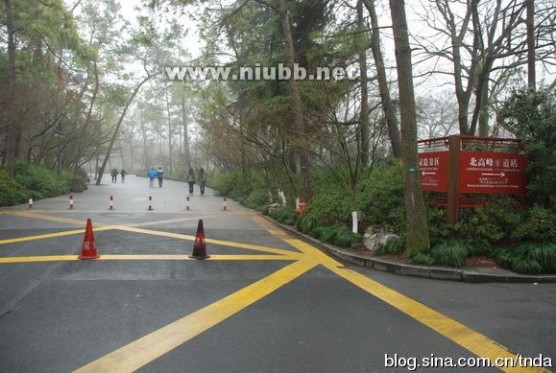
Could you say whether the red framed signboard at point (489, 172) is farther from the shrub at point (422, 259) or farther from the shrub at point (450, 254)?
the shrub at point (422, 259)

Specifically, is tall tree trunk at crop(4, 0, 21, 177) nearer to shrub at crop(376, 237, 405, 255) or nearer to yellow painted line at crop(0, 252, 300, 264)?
yellow painted line at crop(0, 252, 300, 264)

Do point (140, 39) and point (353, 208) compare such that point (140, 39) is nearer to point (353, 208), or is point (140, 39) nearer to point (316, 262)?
point (353, 208)

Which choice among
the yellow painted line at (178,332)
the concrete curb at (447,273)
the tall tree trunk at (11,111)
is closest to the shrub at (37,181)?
the tall tree trunk at (11,111)

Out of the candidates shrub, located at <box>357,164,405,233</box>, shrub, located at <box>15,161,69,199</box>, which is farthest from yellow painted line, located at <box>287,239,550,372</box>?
shrub, located at <box>15,161,69,199</box>

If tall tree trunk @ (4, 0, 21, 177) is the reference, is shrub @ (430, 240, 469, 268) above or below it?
below

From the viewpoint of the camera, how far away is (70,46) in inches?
915

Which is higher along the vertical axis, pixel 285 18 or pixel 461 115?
pixel 285 18

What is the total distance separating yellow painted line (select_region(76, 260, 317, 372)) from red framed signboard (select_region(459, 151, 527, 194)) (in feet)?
14.6

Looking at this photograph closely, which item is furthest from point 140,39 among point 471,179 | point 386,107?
point 471,179

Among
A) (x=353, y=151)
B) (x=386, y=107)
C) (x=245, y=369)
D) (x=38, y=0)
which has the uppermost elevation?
(x=38, y=0)

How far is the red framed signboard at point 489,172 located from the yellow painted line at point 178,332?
446 cm

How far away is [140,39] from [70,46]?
10.5 m

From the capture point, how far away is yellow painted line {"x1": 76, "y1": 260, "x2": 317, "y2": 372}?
4.05m

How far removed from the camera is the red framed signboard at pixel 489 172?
905 centimetres
